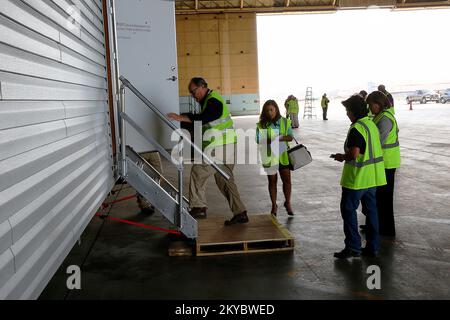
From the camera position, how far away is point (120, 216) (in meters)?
6.88

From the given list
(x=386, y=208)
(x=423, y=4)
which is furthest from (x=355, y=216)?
(x=423, y=4)

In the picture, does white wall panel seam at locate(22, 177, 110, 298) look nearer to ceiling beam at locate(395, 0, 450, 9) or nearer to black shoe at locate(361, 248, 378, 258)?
black shoe at locate(361, 248, 378, 258)

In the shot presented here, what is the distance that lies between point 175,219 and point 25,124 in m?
3.00

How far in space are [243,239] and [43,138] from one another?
9.79ft

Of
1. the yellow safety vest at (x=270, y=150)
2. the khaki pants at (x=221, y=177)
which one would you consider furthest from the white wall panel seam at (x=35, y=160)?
the yellow safety vest at (x=270, y=150)

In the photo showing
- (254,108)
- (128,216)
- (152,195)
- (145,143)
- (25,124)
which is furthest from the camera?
(254,108)

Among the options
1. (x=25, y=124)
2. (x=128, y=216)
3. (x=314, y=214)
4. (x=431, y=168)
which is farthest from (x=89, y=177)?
(x=431, y=168)

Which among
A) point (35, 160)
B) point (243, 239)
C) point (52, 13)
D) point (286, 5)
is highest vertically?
point (286, 5)

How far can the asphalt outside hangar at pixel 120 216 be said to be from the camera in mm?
2178

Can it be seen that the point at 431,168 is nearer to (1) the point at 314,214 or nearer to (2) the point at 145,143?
(1) the point at 314,214

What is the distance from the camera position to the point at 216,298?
3805 millimetres

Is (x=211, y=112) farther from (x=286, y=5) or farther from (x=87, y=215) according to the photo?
(x=286, y=5)

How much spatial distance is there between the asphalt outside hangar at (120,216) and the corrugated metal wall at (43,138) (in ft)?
0.04

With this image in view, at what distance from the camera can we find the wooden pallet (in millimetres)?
4934
